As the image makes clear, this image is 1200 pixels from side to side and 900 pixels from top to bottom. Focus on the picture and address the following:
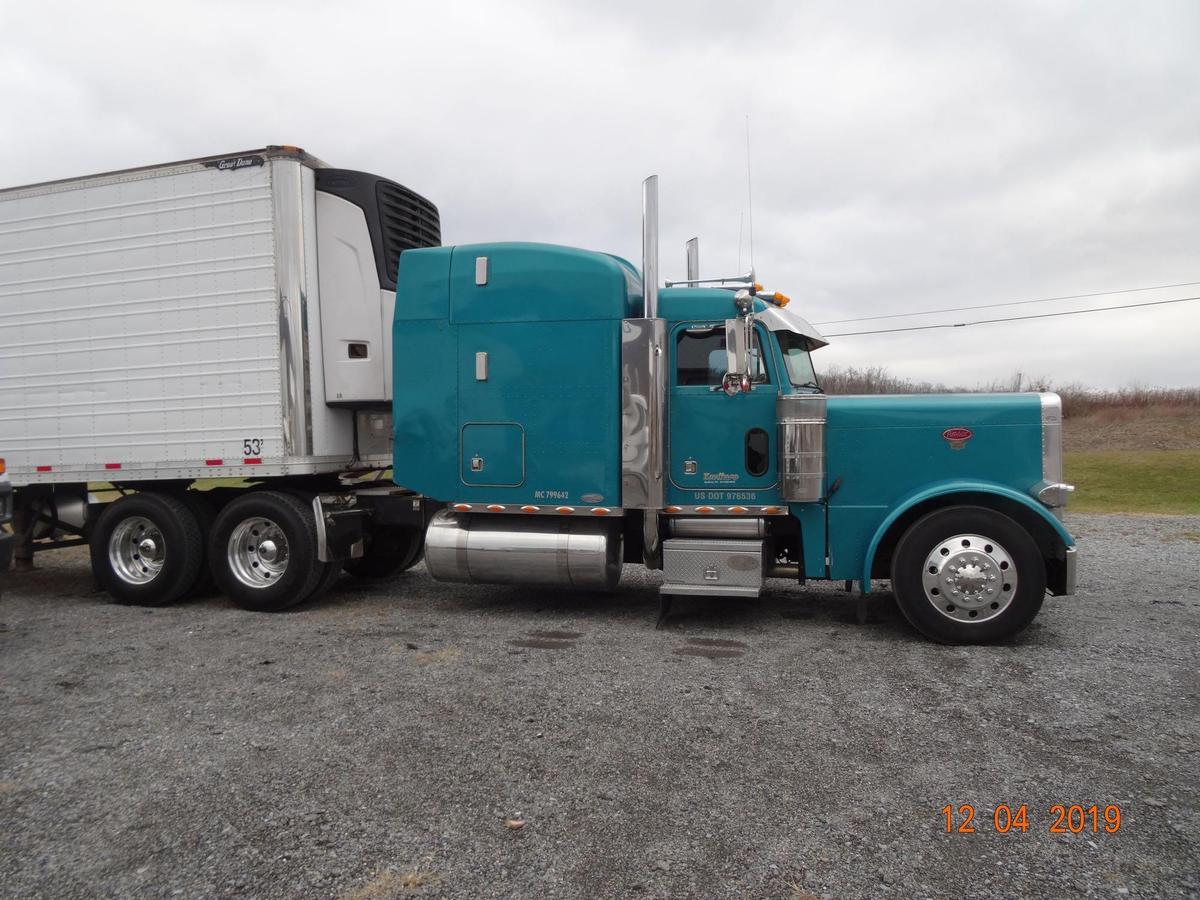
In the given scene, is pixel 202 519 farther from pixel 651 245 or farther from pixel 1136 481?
pixel 1136 481

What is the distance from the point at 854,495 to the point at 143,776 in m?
5.08

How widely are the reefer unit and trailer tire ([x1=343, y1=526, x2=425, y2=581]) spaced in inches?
46.8

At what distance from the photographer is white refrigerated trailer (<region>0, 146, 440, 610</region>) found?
7.14m

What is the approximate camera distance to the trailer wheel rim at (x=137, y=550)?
770 cm

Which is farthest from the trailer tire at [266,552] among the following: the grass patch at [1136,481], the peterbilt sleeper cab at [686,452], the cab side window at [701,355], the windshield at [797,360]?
the grass patch at [1136,481]

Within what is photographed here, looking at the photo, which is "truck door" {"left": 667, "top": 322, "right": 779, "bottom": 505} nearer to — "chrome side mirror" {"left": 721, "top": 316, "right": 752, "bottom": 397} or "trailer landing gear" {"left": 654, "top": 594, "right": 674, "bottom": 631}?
"chrome side mirror" {"left": 721, "top": 316, "right": 752, "bottom": 397}

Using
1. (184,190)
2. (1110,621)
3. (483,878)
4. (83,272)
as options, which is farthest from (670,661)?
(83,272)

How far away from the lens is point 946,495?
20.1 feet

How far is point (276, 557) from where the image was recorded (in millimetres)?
7465

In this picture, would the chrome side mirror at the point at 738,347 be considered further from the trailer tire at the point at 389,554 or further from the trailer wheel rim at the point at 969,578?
the trailer tire at the point at 389,554
